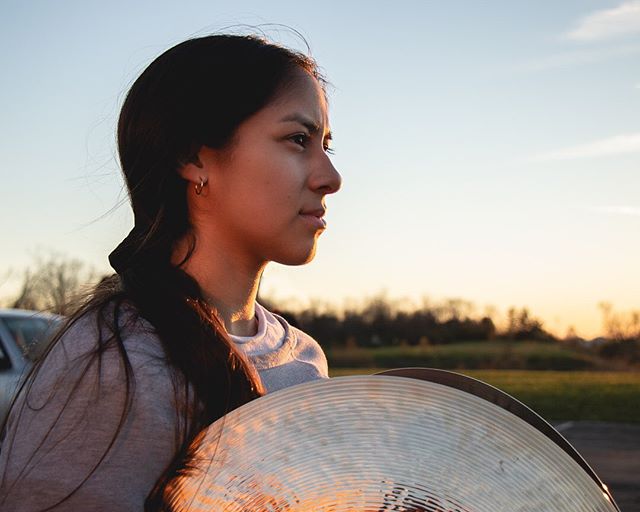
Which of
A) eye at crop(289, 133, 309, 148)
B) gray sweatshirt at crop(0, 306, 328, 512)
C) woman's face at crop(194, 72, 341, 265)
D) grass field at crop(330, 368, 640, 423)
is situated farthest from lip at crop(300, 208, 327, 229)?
grass field at crop(330, 368, 640, 423)

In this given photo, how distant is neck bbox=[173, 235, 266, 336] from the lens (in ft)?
6.93

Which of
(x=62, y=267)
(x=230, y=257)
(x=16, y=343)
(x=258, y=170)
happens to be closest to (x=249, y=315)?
(x=230, y=257)

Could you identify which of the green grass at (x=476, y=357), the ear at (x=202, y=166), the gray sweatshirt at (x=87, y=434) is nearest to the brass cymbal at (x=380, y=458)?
the gray sweatshirt at (x=87, y=434)

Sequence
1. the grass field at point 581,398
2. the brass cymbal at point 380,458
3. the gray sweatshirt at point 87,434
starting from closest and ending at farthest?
1. the brass cymbal at point 380,458
2. the gray sweatshirt at point 87,434
3. the grass field at point 581,398

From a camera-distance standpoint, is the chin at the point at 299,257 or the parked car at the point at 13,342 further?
the parked car at the point at 13,342

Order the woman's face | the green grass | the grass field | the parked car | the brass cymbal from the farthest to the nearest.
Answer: the green grass → the grass field → the parked car → the woman's face → the brass cymbal

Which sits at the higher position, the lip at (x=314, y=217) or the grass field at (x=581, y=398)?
the lip at (x=314, y=217)

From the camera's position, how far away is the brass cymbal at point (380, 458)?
1.57 meters

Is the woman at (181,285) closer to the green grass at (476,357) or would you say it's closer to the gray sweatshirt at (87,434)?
the gray sweatshirt at (87,434)

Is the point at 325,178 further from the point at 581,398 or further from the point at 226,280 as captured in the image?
the point at 581,398

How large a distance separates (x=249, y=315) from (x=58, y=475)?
68 centimetres

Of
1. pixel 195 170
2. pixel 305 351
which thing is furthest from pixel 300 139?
pixel 305 351

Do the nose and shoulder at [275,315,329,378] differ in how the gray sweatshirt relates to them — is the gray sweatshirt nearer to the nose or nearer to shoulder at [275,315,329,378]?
the nose

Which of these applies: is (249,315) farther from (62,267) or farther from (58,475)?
(62,267)
